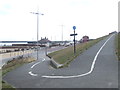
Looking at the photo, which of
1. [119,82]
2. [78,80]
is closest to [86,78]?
[78,80]

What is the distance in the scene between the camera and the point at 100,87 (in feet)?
37.9

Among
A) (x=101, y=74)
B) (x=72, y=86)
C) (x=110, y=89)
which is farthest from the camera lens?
(x=101, y=74)

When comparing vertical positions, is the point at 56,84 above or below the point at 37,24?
below

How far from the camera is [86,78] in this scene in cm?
1400

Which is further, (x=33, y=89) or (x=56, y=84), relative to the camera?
(x=56, y=84)

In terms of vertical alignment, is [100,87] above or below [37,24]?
below

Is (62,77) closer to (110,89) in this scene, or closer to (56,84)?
(56,84)

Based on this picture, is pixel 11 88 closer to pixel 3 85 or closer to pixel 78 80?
pixel 3 85

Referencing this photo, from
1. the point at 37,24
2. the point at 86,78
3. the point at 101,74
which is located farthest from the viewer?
the point at 37,24

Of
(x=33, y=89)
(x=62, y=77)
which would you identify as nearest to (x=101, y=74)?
(x=62, y=77)

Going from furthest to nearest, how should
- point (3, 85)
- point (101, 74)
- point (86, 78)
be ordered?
1. point (101, 74)
2. point (86, 78)
3. point (3, 85)

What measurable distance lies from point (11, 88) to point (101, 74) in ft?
19.6

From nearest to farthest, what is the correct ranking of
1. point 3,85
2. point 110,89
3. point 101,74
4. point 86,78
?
point 110,89 → point 3,85 → point 86,78 → point 101,74

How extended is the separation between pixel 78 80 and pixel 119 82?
2.30 meters
